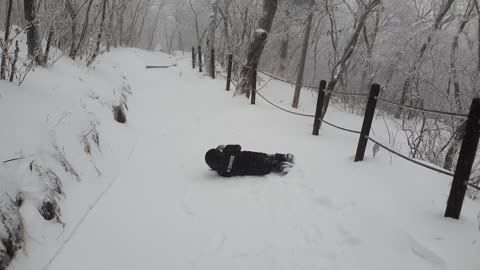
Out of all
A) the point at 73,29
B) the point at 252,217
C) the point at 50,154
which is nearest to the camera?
the point at 50,154

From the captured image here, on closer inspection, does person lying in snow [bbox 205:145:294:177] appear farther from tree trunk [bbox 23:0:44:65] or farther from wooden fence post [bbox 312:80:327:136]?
tree trunk [bbox 23:0:44:65]

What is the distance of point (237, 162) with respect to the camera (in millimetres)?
4137

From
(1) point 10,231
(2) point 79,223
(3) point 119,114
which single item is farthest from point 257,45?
(1) point 10,231

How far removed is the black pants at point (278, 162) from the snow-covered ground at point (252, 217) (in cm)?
19

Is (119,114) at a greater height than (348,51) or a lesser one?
lesser

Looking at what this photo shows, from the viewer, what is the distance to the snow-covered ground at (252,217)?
2611mm

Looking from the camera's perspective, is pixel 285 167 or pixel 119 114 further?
pixel 119 114

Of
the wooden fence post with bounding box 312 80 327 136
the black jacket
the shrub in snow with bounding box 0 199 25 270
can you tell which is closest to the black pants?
the black jacket

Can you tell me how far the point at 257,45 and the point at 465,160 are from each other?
663 cm

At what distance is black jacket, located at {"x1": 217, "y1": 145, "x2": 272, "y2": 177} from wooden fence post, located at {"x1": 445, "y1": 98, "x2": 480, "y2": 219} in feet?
6.70

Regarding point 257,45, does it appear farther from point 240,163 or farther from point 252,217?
point 252,217

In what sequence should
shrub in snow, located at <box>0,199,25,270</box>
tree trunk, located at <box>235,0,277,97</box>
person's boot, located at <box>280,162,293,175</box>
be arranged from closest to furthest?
shrub in snow, located at <box>0,199,25,270</box> → person's boot, located at <box>280,162,293,175</box> → tree trunk, located at <box>235,0,277,97</box>

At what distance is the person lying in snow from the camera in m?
4.12

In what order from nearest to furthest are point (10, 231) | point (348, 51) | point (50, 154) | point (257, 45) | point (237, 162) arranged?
point (10, 231) → point (50, 154) → point (237, 162) → point (348, 51) → point (257, 45)
